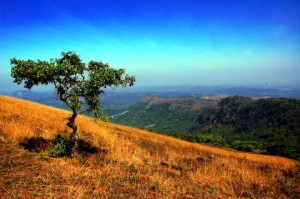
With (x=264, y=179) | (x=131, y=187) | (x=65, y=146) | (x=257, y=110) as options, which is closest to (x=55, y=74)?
(x=65, y=146)

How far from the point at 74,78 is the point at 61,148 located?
374 centimetres

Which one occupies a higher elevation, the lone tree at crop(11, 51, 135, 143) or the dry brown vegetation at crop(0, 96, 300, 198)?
the lone tree at crop(11, 51, 135, 143)

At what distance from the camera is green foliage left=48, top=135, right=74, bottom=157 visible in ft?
44.5

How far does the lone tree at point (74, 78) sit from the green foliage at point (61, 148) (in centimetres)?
35

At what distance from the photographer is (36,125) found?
1948 centimetres

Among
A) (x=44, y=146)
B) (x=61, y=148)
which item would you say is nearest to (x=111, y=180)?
(x=61, y=148)

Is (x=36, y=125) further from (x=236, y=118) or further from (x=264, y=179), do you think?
(x=236, y=118)

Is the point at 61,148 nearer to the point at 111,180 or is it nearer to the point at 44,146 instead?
the point at 44,146

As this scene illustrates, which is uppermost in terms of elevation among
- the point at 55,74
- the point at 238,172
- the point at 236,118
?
the point at 55,74

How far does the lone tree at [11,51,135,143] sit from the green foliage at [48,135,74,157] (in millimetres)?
349

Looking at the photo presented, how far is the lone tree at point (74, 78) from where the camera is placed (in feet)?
42.5

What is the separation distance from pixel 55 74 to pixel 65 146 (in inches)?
151

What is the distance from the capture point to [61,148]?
→ 44.9 feet

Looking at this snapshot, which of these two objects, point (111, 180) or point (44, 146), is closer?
point (111, 180)
